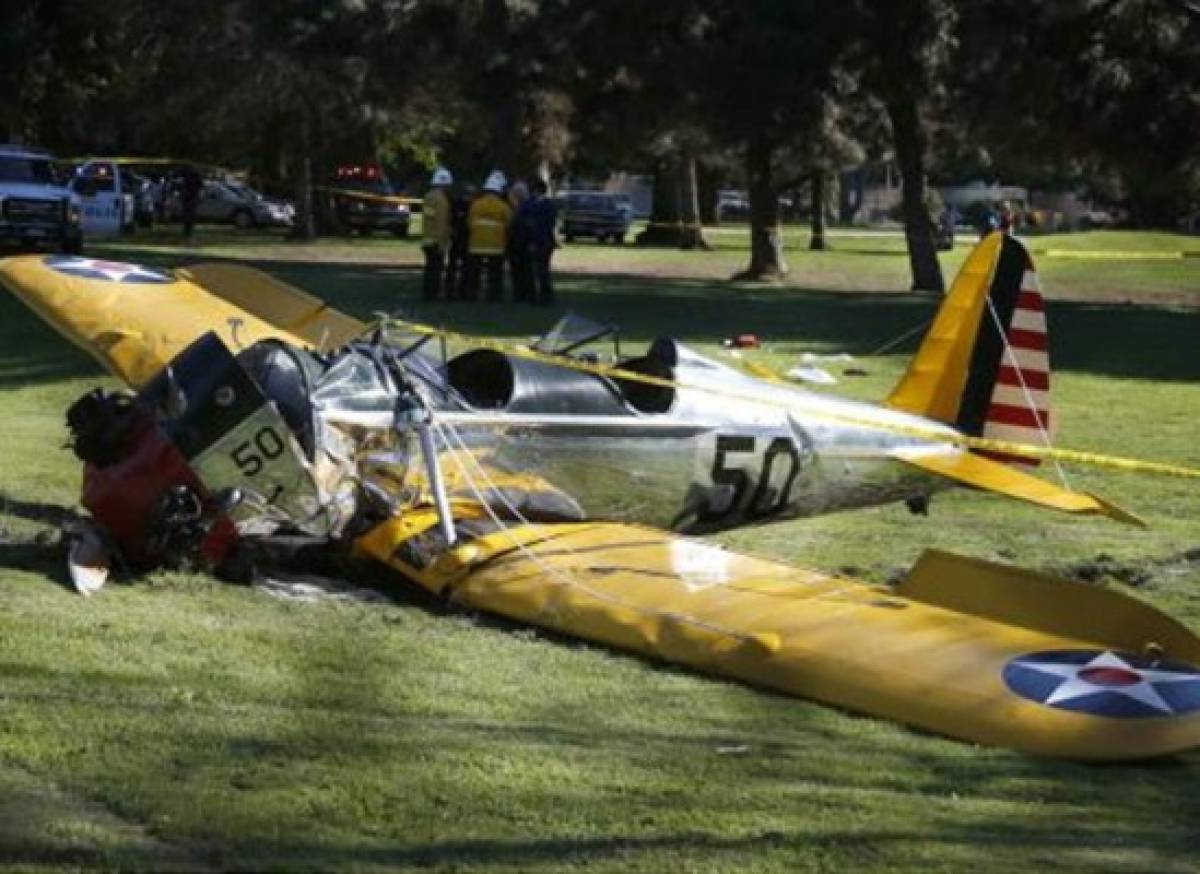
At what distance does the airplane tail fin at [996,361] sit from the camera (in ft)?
39.2

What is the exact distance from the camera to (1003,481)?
10352 mm

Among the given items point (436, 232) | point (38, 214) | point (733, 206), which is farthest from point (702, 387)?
point (733, 206)

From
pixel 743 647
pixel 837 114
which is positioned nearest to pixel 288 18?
pixel 837 114

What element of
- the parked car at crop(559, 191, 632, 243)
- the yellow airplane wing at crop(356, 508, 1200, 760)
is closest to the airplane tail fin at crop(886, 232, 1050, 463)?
the yellow airplane wing at crop(356, 508, 1200, 760)

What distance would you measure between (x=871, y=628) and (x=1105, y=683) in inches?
44.0

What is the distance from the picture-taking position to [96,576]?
8883mm

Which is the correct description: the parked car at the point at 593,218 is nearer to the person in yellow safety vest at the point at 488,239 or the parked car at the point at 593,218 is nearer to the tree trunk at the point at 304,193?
the tree trunk at the point at 304,193

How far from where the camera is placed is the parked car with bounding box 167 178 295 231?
65.1m

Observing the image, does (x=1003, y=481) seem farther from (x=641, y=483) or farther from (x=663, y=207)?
(x=663, y=207)

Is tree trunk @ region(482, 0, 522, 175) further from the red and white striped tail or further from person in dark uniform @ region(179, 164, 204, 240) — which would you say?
the red and white striped tail

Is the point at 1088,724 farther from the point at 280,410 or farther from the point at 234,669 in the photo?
the point at 280,410

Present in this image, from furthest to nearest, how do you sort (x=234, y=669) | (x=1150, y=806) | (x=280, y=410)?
(x=280, y=410) < (x=234, y=669) < (x=1150, y=806)

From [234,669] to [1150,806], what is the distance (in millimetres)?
3608

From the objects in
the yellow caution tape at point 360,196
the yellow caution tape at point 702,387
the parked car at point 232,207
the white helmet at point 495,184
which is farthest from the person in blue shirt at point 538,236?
the parked car at point 232,207
